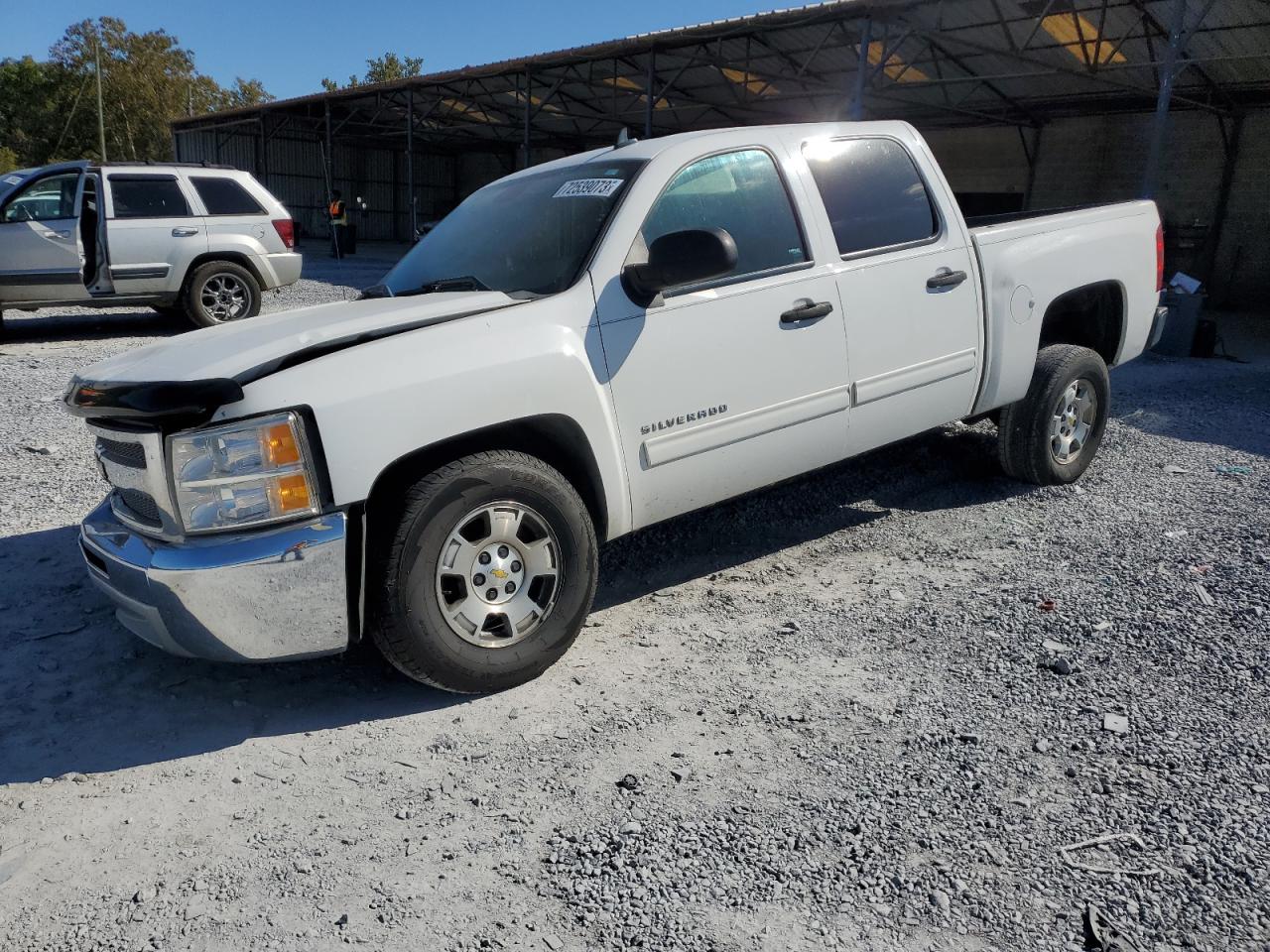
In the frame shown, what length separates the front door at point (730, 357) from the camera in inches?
134

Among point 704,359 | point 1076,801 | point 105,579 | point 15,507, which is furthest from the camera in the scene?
point 15,507

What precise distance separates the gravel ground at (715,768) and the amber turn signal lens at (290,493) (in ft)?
2.55

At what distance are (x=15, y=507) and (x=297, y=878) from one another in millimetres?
3749

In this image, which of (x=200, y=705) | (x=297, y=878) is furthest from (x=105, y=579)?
(x=297, y=878)

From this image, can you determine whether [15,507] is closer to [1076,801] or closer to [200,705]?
[200,705]

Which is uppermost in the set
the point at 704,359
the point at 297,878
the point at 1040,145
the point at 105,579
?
the point at 1040,145

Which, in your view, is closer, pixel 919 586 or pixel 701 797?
pixel 701 797

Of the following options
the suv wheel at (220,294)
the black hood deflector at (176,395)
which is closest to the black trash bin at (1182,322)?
the suv wheel at (220,294)

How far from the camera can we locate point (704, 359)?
3.55m

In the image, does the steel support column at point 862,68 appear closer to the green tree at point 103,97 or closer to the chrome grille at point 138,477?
the chrome grille at point 138,477

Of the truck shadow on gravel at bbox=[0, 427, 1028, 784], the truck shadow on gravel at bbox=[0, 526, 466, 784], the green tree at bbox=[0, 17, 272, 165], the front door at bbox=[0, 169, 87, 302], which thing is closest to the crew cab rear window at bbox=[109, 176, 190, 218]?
the front door at bbox=[0, 169, 87, 302]

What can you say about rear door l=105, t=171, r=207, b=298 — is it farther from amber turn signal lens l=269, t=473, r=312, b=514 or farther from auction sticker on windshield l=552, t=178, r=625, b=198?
amber turn signal lens l=269, t=473, r=312, b=514

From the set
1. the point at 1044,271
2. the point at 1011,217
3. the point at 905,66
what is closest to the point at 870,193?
the point at 1044,271

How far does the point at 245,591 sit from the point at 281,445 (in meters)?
0.44
